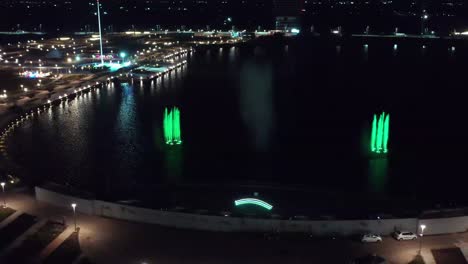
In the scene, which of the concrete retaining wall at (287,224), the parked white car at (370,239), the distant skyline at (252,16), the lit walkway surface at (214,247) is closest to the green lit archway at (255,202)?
the concrete retaining wall at (287,224)

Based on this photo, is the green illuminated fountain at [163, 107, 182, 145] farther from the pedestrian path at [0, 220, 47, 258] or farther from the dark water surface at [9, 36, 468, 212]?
the pedestrian path at [0, 220, 47, 258]

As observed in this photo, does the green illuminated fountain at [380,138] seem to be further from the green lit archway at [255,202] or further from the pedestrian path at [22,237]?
the pedestrian path at [22,237]

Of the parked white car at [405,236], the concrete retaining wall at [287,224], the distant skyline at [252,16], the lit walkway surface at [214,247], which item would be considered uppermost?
the distant skyline at [252,16]

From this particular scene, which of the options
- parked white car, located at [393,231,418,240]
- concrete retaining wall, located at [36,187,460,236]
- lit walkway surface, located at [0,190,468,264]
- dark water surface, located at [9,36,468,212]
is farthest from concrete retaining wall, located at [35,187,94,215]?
parked white car, located at [393,231,418,240]

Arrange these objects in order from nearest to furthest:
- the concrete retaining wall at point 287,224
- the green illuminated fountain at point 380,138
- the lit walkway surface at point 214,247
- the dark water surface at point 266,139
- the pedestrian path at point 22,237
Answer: the lit walkway surface at point 214,247 < the pedestrian path at point 22,237 < the concrete retaining wall at point 287,224 < the dark water surface at point 266,139 < the green illuminated fountain at point 380,138

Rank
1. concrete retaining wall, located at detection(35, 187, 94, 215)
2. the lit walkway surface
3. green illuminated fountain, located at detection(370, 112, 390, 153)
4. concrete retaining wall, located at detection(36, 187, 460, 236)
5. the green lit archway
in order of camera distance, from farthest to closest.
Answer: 1. green illuminated fountain, located at detection(370, 112, 390, 153)
2. the green lit archway
3. concrete retaining wall, located at detection(35, 187, 94, 215)
4. concrete retaining wall, located at detection(36, 187, 460, 236)
5. the lit walkway surface

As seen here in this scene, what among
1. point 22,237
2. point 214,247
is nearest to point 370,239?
point 214,247

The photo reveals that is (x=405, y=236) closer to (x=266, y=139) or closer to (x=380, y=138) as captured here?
(x=380, y=138)

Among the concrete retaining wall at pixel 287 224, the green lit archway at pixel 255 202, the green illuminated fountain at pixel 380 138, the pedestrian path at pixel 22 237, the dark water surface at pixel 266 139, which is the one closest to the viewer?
the pedestrian path at pixel 22 237

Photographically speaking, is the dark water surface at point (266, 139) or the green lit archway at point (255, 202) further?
the dark water surface at point (266, 139)
